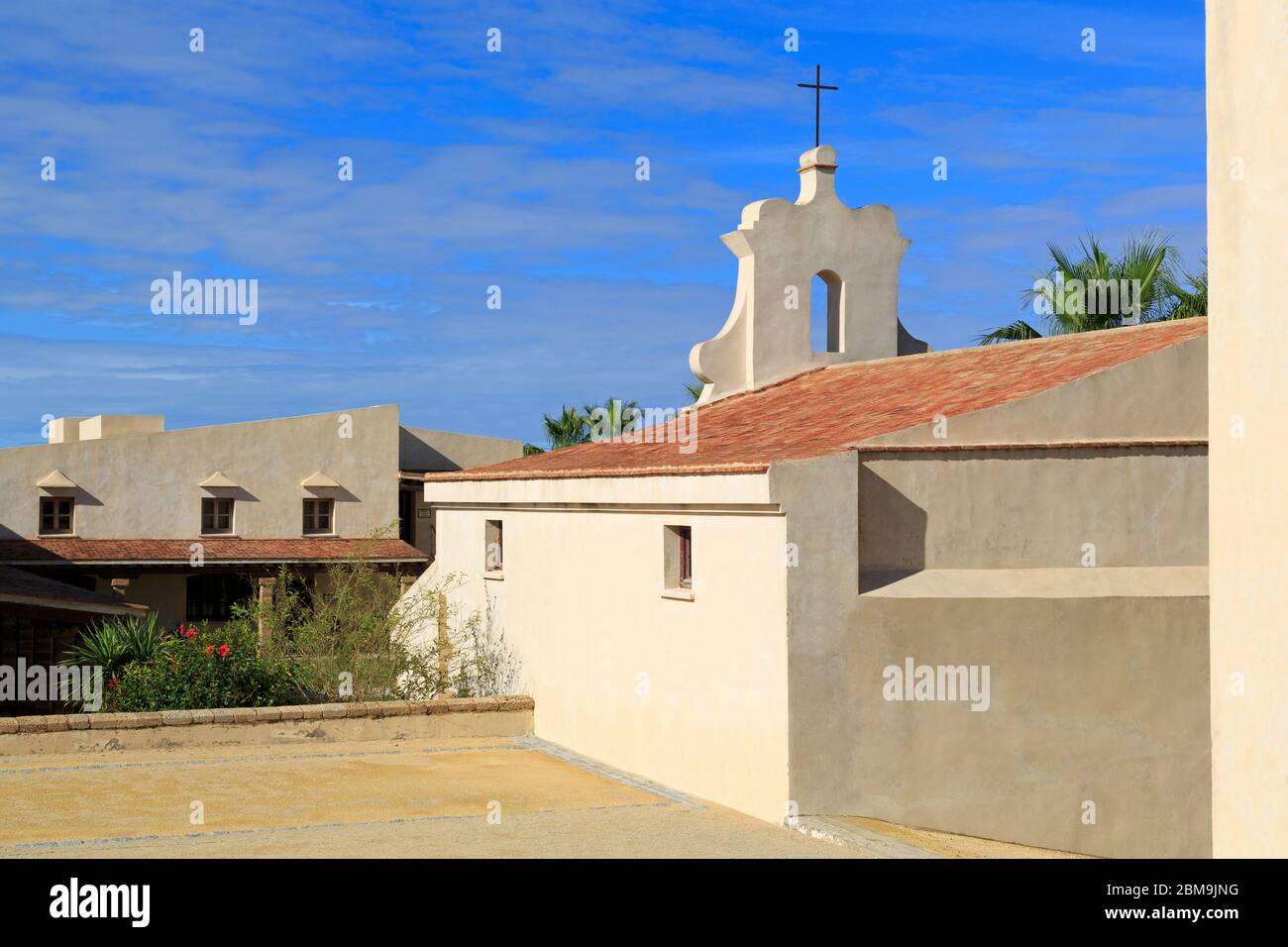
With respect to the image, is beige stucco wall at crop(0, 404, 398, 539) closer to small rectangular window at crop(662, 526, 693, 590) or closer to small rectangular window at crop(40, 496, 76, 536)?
small rectangular window at crop(40, 496, 76, 536)

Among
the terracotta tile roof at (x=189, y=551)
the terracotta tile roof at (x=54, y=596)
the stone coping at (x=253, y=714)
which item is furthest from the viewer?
the terracotta tile roof at (x=189, y=551)

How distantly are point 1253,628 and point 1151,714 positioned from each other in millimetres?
5576

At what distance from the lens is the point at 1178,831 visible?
1261cm

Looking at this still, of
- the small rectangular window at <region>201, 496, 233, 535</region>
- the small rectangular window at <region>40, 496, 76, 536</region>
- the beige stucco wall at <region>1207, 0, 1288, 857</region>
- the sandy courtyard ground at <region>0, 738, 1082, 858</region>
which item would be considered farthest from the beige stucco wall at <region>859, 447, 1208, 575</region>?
the small rectangular window at <region>40, 496, 76, 536</region>

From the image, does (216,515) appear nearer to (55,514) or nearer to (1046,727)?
(55,514)

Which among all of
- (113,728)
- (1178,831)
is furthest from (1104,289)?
(113,728)

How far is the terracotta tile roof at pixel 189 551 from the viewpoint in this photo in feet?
117

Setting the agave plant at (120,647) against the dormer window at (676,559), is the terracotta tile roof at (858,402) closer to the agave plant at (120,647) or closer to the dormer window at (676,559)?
the dormer window at (676,559)

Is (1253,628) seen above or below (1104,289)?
below

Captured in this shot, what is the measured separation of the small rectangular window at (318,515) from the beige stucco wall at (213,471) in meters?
0.26

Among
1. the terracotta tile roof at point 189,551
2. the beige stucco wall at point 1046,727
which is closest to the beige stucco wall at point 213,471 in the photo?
the terracotta tile roof at point 189,551

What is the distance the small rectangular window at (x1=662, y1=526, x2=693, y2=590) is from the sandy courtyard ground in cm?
205

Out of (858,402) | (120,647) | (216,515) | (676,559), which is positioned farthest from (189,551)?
(676,559)
